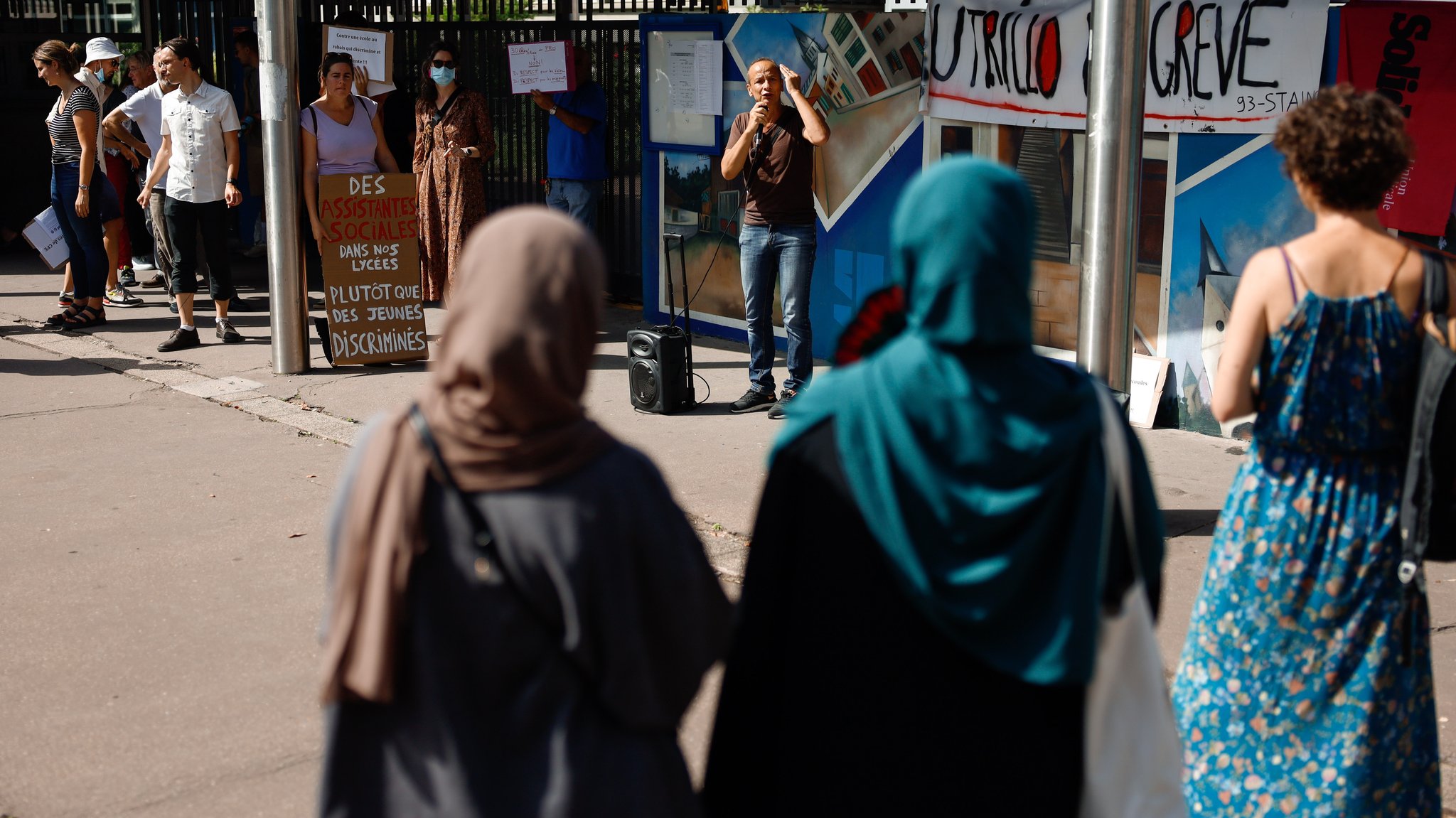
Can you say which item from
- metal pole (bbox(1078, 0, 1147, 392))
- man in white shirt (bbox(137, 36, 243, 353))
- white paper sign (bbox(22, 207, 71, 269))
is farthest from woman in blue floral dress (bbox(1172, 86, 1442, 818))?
white paper sign (bbox(22, 207, 71, 269))

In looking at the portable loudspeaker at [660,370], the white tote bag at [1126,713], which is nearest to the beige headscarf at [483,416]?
the white tote bag at [1126,713]

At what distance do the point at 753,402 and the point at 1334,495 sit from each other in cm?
525

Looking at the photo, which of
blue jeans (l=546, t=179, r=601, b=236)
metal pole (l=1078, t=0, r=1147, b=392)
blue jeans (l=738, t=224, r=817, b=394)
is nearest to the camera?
metal pole (l=1078, t=0, r=1147, b=392)

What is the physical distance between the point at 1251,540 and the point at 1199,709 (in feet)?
1.32

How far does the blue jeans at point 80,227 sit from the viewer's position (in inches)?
415

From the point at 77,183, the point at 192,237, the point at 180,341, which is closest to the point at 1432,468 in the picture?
the point at 192,237

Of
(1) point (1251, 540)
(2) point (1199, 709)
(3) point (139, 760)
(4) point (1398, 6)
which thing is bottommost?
(3) point (139, 760)

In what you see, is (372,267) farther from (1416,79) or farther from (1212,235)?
(1416,79)

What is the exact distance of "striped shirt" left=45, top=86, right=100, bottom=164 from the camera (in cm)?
1013

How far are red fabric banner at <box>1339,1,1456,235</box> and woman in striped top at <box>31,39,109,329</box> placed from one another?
797 cm

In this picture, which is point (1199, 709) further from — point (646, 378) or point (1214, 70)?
point (646, 378)

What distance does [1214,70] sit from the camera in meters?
7.18

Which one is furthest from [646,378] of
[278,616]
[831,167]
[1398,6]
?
[1398,6]

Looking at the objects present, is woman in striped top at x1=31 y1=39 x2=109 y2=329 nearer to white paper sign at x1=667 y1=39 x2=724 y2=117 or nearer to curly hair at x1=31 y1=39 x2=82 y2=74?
curly hair at x1=31 y1=39 x2=82 y2=74
